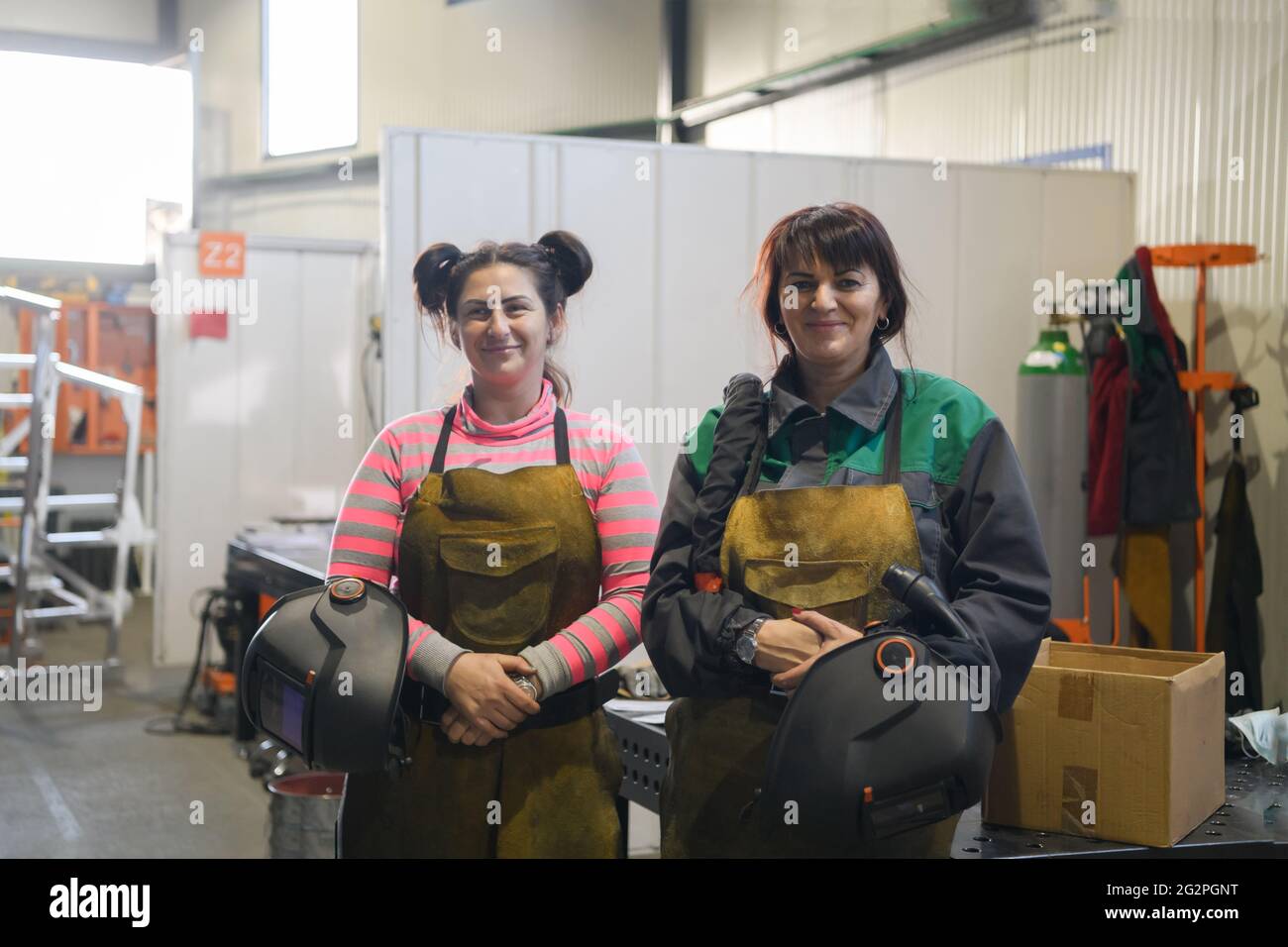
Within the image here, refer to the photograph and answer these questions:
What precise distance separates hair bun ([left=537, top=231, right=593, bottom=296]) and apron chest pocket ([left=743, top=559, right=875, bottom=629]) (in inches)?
20.2

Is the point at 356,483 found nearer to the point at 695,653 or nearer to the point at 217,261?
the point at 695,653

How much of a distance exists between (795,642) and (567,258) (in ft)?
2.13

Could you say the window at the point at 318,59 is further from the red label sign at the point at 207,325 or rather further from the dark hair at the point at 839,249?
the dark hair at the point at 839,249

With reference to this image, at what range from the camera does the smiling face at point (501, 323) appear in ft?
5.38

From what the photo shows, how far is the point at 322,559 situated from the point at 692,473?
2.49m

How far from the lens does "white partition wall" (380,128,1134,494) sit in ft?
10.2

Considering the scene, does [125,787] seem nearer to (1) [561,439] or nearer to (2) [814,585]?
(1) [561,439]

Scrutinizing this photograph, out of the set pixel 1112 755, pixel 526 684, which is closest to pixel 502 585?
pixel 526 684

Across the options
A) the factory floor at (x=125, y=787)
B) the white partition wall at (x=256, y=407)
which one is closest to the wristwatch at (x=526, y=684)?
the factory floor at (x=125, y=787)

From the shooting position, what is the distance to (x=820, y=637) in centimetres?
141

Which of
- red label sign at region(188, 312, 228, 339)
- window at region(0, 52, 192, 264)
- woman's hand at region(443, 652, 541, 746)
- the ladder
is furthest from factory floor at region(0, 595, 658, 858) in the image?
window at region(0, 52, 192, 264)

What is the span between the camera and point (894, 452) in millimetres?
1450

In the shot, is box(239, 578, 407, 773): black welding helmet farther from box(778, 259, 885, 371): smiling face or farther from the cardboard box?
the cardboard box
